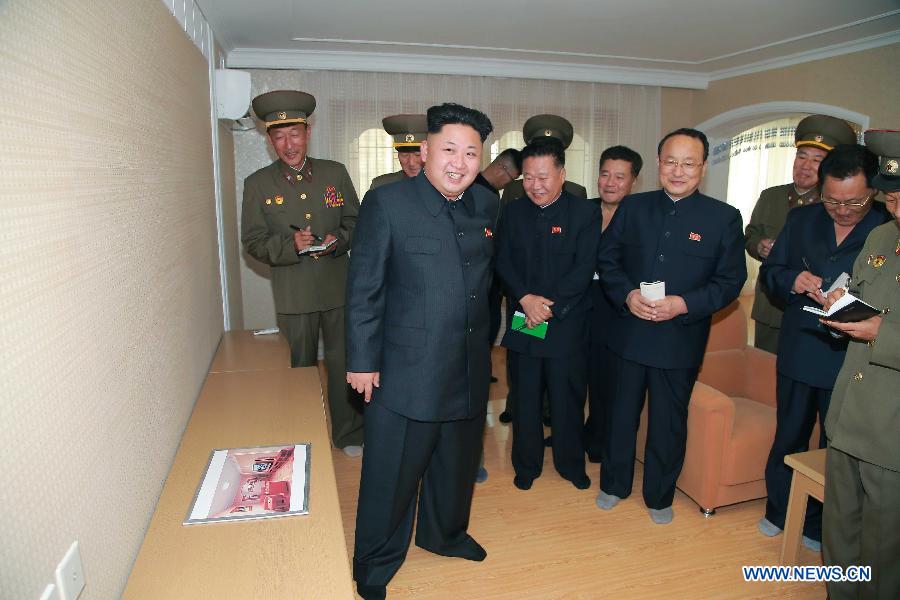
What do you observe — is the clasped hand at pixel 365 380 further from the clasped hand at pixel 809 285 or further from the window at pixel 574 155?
the window at pixel 574 155

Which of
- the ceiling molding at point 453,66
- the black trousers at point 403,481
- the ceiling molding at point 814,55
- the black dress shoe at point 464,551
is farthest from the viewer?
the ceiling molding at point 453,66

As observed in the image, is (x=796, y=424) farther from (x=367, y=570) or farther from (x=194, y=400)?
(x=194, y=400)

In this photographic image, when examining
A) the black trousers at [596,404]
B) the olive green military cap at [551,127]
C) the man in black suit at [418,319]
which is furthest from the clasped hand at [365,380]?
the olive green military cap at [551,127]

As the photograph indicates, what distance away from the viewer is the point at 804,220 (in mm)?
Answer: 2590

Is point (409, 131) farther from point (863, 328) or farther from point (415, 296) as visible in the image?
point (863, 328)

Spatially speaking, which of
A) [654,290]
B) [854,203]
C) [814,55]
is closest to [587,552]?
[654,290]

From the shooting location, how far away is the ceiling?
353 centimetres

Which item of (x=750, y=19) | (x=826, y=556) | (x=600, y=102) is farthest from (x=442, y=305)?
(x=600, y=102)

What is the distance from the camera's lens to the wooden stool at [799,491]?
224cm

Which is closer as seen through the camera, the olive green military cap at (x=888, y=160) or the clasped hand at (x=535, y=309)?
the olive green military cap at (x=888, y=160)

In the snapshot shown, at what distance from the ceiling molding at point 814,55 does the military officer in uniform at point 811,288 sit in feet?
7.57

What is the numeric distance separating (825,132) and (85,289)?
3.61 meters

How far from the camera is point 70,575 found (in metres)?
1.04

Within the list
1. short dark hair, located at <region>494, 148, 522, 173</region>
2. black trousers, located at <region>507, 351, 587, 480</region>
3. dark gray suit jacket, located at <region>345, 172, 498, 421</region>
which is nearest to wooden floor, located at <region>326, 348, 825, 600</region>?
black trousers, located at <region>507, 351, 587, 480</region>
